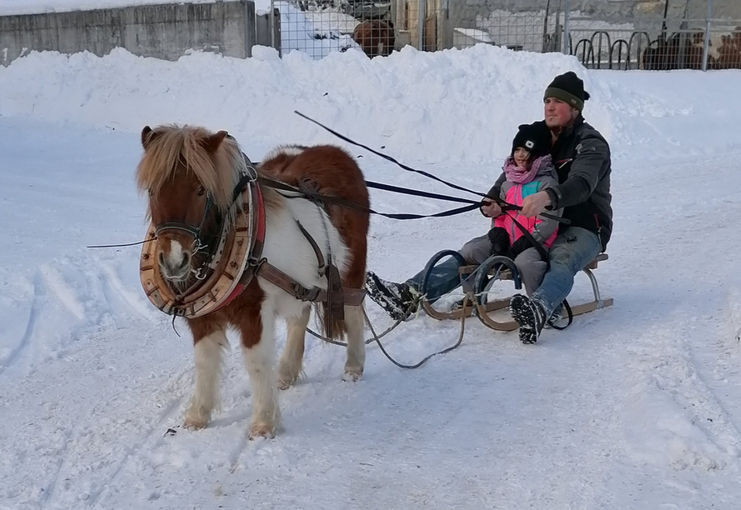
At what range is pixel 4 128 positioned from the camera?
11.1 metres

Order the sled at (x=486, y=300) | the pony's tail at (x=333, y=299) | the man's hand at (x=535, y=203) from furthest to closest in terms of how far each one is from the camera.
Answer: the sled at (x=486, y=300) < the man's hand at (x=535, y=203) < the pony's tail at (x=333, y=299)

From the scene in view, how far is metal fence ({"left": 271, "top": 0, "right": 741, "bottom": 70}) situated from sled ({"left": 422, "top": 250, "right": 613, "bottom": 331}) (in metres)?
9.90

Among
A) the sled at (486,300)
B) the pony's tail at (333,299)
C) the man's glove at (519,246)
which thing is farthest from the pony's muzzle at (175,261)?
the man's glove at (519,246)

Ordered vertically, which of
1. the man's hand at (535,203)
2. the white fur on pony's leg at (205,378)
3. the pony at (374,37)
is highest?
the pony at (374,37)

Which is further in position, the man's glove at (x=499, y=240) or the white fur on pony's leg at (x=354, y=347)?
the man's glove at (x=499, y=240)

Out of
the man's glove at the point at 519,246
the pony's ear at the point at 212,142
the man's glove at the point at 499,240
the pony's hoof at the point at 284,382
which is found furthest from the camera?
the man's glove at the point at 499,240

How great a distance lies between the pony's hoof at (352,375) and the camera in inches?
171

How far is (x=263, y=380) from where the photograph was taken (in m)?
3.63

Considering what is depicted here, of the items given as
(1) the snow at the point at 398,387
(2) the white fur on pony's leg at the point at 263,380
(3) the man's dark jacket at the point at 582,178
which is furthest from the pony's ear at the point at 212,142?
(3) the man's dark jacket at the point at 582,178

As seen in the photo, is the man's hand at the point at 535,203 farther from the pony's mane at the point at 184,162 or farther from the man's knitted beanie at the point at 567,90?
the pony's mane at the point at 184,162

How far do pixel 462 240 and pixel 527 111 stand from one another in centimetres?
507

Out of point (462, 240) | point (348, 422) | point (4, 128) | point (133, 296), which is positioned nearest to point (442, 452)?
point (348, 422)

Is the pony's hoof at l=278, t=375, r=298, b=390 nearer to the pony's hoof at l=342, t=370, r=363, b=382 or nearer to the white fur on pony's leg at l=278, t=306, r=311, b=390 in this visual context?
the white fur on pony's leg at l=278, t=306, r=311, b=390

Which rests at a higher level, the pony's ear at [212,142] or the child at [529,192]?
the pony's ear at [212,142]
